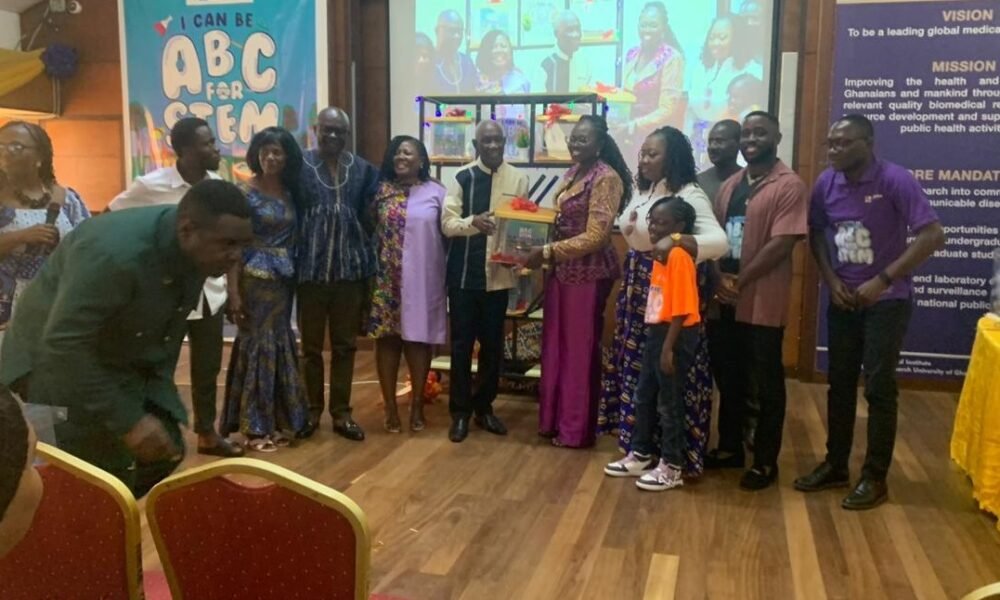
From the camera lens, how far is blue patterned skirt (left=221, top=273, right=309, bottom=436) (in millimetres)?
3744

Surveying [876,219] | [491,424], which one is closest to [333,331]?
[491,424]

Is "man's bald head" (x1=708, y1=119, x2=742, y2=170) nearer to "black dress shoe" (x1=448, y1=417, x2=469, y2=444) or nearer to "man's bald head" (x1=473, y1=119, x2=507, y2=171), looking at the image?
"man's bald head" (x1=473, y1=119, x2=507, y2=171)

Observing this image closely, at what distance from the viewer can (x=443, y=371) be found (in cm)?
505

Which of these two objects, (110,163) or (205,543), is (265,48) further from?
(205,543)

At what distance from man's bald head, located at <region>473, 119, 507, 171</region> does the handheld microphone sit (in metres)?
1.74

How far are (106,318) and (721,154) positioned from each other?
112 inches

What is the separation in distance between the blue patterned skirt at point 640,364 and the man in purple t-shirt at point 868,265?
0.48 m

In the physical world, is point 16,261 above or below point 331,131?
below

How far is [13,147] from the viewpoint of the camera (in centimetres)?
289

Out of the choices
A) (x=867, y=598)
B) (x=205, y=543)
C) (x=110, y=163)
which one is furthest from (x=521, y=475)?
(x=110, y=163)

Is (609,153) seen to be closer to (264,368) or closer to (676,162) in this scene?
(676,162)

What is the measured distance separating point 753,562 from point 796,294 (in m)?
2.73

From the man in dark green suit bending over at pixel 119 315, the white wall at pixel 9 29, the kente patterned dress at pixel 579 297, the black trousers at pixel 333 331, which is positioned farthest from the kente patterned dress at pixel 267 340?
the white wall at pixel 9 29

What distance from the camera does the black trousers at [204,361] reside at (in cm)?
356
